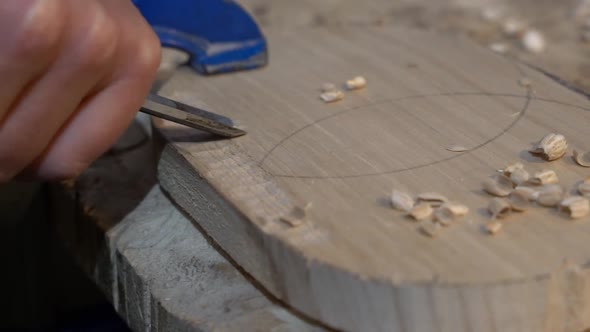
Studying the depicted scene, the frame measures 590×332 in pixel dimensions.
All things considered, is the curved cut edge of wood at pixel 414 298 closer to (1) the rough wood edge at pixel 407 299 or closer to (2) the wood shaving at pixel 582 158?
(1) the rough wood edge at pixel 407 299

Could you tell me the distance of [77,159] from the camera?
2.16 ft

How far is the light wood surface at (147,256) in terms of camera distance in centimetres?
61

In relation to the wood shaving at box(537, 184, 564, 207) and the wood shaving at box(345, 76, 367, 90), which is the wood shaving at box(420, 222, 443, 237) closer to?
the wood shaving at box(537, 184, 564, 207)

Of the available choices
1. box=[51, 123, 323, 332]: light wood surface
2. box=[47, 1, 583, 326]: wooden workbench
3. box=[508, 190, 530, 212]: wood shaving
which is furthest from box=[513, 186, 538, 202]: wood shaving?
box=[47, 1, 583, 326]: wooden workbench

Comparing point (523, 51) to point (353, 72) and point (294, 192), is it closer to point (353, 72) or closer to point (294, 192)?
point (353, 72)

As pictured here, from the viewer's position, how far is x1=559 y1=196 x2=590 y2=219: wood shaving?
0.59m

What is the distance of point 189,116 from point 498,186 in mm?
287

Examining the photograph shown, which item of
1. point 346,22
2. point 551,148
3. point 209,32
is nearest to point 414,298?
point 551,148

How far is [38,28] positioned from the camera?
56 centimetres

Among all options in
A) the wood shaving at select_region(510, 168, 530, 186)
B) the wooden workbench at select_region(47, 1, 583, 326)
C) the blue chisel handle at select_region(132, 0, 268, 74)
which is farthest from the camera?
the blue chisel handle at select_region(132, 0, 268, 74)

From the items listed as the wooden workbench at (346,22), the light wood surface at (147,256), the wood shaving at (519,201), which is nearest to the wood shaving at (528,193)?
the wood shaving at (519,201)

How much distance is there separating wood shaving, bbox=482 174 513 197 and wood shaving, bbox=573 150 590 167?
0.08 meters

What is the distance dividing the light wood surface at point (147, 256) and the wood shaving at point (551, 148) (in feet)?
0.87

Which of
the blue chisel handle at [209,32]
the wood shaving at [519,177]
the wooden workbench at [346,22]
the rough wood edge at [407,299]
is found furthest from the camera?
the blue chisel handle at [209,32]
